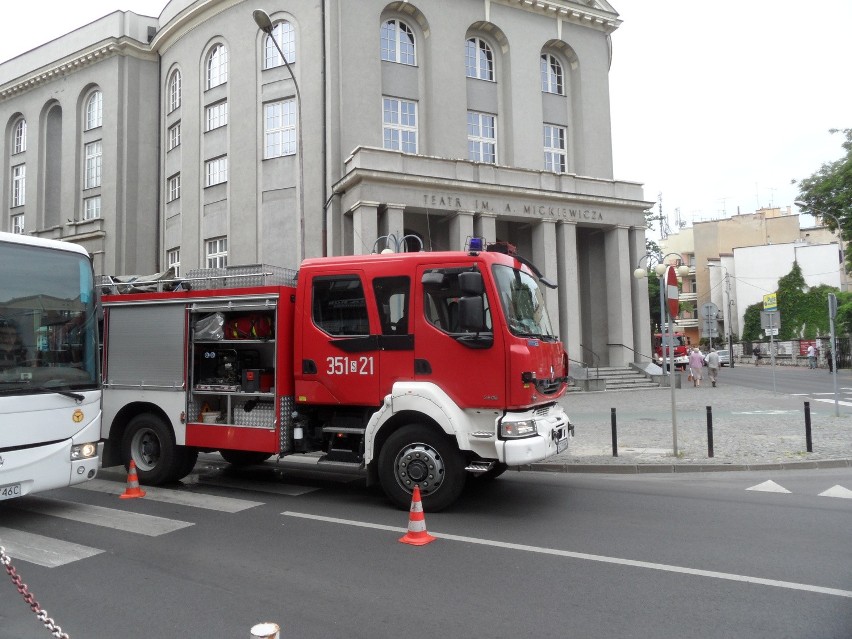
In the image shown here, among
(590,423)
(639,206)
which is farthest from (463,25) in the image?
(590,423)

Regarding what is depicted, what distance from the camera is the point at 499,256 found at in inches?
276

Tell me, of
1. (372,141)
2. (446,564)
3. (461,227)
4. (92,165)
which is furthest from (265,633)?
(92,165)

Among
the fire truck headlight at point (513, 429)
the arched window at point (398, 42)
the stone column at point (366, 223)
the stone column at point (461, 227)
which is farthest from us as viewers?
the arched window at point (398, 42)

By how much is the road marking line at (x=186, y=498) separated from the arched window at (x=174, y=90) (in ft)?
83.3

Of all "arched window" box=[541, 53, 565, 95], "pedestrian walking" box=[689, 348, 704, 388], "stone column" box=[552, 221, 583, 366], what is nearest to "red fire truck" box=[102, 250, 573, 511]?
"stone column" box=[552, 221, 583, 366]

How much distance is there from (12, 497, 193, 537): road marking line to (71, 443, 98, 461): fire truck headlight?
652 mm

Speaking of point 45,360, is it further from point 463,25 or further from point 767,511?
point 463,25

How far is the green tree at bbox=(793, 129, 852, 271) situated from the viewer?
32438 millimetres

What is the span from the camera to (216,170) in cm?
2706

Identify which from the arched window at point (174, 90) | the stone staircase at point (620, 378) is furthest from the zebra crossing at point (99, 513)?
the arched window at point (174, 90)

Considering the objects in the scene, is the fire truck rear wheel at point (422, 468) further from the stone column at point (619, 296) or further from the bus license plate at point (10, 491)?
the stone column at point (619, 296)

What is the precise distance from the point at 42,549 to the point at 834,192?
1516 inches

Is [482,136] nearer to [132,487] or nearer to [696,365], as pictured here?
[696,365]

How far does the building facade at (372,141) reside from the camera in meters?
23.6
